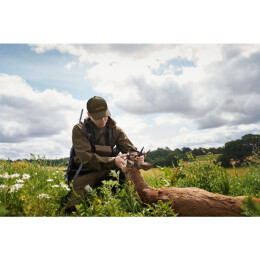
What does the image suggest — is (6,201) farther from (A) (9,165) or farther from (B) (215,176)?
(B) (215,176)

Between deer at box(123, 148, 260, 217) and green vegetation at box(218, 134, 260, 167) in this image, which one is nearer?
deer at box(123, 148, 260, 217)

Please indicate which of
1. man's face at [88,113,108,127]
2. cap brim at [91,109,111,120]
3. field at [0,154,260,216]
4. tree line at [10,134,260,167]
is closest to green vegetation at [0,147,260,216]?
field at [0,154,260,216]

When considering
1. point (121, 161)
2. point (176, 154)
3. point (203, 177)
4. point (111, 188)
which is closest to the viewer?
point (121, 161)

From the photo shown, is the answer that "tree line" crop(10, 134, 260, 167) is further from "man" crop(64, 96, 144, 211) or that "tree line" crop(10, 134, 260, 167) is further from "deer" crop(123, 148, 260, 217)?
"deer" crop(123, 148, 260, 217)

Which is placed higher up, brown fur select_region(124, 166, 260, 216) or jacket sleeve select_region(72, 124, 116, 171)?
jacket sleeve select_region(72, 124, 116, 171)

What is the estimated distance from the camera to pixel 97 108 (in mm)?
4172

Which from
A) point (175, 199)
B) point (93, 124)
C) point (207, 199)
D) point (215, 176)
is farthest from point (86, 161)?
point (215, 176)

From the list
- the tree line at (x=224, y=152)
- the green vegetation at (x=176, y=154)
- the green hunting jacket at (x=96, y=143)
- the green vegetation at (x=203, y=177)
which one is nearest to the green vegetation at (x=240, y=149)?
the tree line at (x=224, y=152)

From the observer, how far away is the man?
4002 mm

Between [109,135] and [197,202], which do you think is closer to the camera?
[197,202]

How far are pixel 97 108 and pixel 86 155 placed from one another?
79 centimetres

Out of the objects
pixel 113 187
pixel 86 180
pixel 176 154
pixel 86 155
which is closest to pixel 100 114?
pixel 86 155

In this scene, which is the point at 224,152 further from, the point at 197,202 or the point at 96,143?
the point at 96,143

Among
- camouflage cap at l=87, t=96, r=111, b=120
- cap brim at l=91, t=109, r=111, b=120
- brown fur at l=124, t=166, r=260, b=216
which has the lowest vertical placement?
brown fur at l=124, t=166, r=260, b=216
